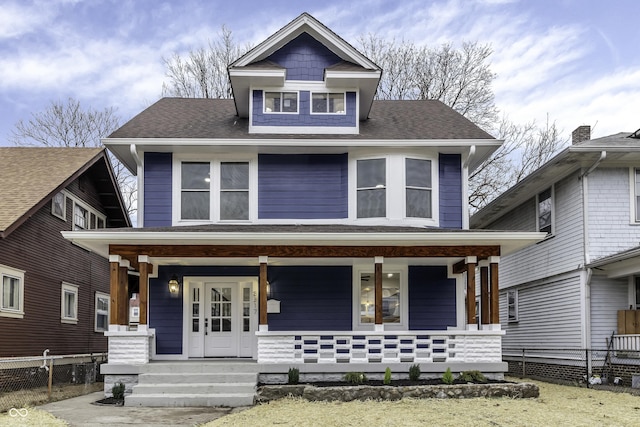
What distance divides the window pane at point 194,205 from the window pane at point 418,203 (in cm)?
457

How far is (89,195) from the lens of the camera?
19484 millimetres

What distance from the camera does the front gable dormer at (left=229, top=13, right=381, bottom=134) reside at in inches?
580

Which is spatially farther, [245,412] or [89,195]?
[89,195]

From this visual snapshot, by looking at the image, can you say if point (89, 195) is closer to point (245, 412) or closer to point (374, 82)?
point (374, 82)

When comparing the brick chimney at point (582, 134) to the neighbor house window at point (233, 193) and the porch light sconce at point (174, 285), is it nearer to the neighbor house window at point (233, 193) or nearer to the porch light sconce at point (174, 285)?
the neighbor house window at point (233, 193)

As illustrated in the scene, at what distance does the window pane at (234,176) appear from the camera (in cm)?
1452

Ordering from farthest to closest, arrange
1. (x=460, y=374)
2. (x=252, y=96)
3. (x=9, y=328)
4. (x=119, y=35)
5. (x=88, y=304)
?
(x=119, y=35)
(x=88, y=304)
(x=252, y=96)
(x=9, y=328)
(x=460, y=374)

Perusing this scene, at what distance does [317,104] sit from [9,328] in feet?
28.1

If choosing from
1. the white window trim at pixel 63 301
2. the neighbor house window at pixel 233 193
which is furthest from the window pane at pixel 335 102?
the white window trim at pixel 63 301

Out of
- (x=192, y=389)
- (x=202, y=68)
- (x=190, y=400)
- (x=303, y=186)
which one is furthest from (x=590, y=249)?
(x=202, y=68)

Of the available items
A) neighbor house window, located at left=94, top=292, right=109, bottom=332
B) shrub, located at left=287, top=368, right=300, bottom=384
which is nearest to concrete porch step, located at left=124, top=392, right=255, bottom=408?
shrub, located at left=287, top=368, right=300, bottom=384

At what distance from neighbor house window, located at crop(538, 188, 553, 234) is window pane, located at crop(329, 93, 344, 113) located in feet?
19.8

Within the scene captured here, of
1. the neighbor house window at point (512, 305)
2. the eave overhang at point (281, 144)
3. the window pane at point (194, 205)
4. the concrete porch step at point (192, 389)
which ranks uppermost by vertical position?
the eave overhang at point (281, 144)

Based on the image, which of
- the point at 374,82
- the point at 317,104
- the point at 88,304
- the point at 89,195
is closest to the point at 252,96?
the point at 317,104
